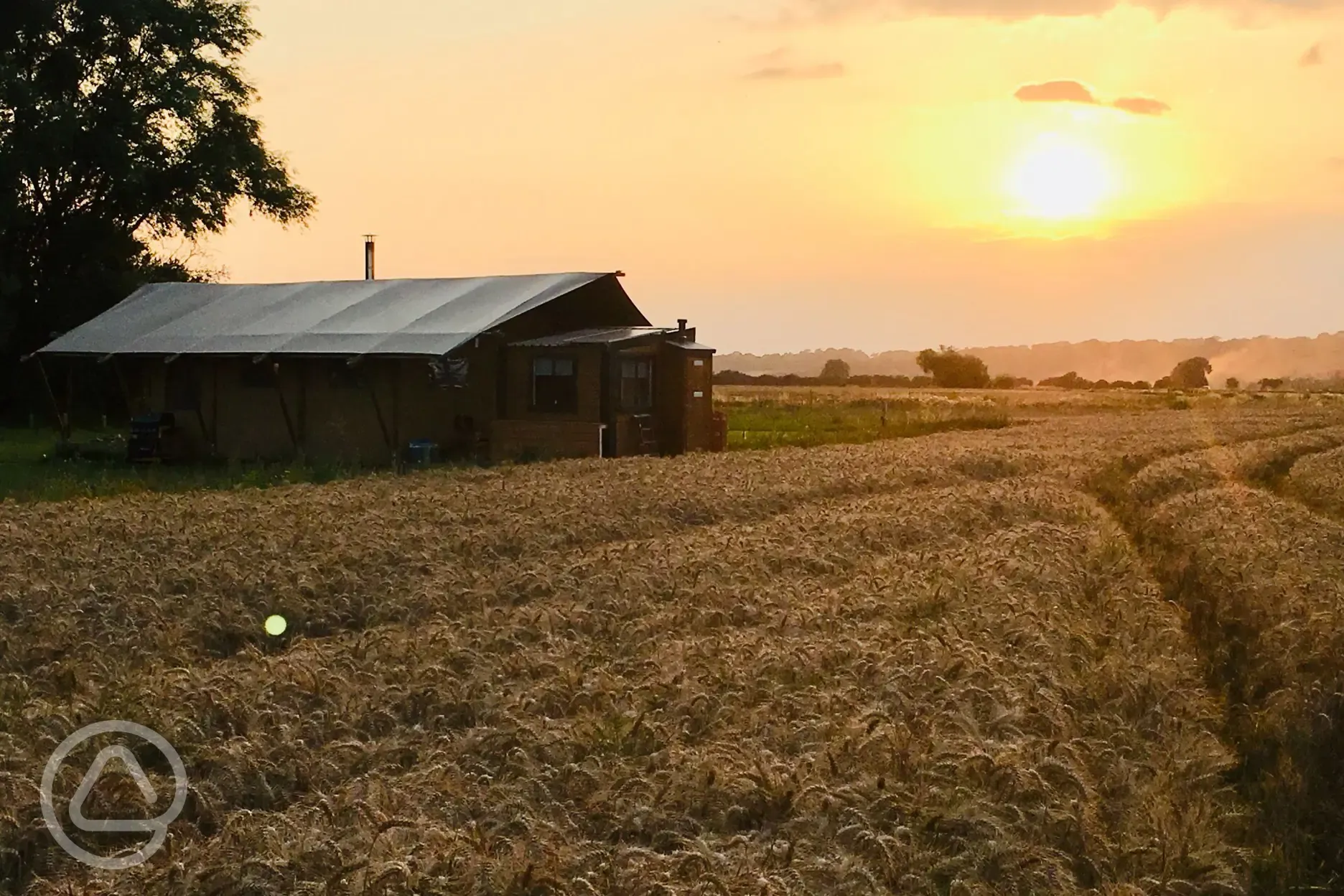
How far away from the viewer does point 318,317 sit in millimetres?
38844

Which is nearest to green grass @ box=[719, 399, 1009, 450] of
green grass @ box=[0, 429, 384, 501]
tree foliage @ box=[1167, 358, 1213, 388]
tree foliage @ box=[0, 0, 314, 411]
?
green grass @ box=[0, 429, 384, 501]

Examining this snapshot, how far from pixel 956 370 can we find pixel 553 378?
449 ft

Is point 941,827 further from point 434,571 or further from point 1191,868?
point 434,571

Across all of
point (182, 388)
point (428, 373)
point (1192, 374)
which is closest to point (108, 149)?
point (182, 388)

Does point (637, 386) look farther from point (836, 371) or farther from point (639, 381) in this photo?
point (836, 371)

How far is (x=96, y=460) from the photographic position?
3731cm

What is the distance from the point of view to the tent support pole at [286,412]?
36625 millimetres

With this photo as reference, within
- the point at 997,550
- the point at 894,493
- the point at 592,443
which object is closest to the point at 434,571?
the point at 997,550

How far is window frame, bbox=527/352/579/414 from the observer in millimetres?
35844

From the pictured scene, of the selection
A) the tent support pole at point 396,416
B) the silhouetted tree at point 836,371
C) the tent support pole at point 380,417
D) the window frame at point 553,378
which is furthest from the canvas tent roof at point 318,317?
the silhouetted tree at point 836,371

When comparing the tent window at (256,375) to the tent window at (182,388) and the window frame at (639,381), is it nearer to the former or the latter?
the tent window at (182,388)

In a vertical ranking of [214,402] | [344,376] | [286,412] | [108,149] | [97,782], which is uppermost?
[108,149]

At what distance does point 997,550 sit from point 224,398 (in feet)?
90.9

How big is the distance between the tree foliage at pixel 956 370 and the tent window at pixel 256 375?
13578cm
